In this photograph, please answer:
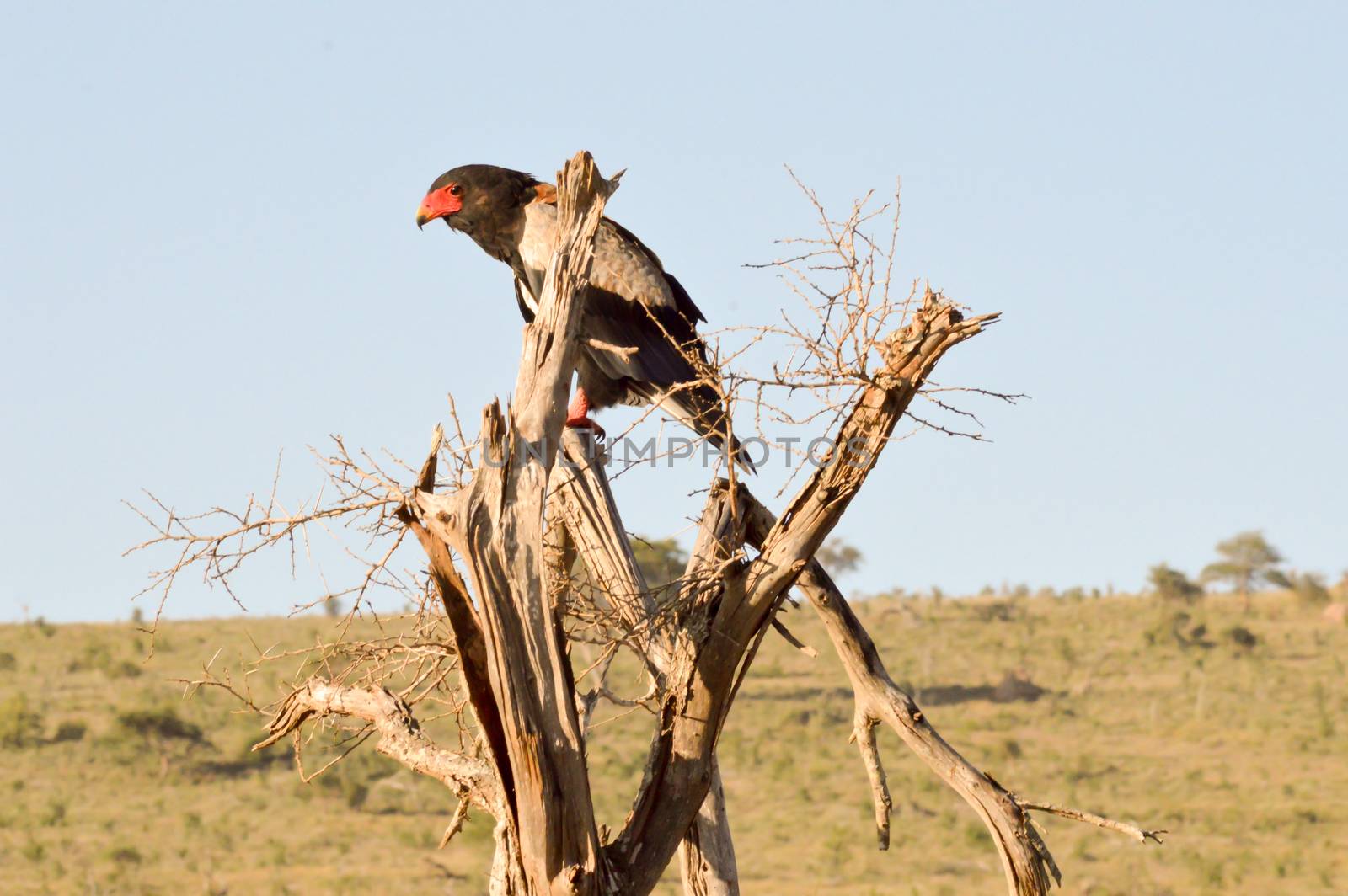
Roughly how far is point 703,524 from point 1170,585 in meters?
Answer: 39.4

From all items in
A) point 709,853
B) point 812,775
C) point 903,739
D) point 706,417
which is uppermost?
point 706,417

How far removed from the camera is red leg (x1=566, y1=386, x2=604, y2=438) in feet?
22.4

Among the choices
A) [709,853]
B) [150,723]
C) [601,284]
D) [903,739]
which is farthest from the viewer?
[150,723]

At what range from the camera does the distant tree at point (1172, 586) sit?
42.5 meters

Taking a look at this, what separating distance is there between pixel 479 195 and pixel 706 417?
2114mm

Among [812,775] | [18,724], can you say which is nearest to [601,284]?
[812,775]

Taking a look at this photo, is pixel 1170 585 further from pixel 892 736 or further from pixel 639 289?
pixel 639 289

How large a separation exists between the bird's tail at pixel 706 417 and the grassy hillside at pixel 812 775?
535 inches

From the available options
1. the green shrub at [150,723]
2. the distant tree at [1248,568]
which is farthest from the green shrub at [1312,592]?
the green shrub at [150,723]

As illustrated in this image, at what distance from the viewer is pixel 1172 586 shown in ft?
139

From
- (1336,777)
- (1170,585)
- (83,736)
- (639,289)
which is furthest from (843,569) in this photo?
(639,289)

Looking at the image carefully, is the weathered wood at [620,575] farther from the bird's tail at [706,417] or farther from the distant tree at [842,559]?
the distant tree at [842,559]

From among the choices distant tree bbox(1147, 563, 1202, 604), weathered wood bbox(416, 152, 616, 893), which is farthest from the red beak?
distant tree bbox(1147, 563, 1202, 604)

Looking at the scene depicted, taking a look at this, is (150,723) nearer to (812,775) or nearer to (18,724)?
(18,724)
